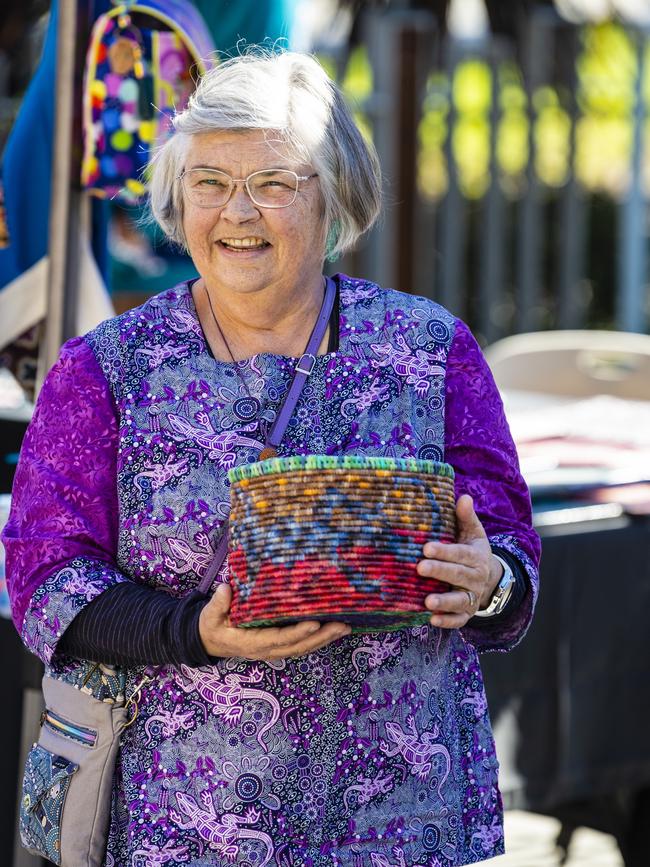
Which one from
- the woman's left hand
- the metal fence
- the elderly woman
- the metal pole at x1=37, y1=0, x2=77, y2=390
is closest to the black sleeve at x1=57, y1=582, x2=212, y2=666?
the elderly woman

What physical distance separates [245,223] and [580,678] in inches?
62.1

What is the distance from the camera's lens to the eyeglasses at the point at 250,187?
167 centimetres

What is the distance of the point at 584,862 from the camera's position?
12.5 feet

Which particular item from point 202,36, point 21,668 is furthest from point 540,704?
point 202,36

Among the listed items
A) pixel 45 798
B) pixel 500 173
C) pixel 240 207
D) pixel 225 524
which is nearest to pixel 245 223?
pixel 240 207

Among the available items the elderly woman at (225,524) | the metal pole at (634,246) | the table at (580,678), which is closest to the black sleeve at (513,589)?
the elderly woman at (225,524)

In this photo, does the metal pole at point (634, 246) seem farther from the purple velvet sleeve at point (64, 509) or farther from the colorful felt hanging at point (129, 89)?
the purple velvet sleeve at point (64, 509)

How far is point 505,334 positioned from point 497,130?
4.41 ft

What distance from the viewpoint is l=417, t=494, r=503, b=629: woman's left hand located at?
152 cm

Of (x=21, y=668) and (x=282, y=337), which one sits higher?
(x=282, y=337)

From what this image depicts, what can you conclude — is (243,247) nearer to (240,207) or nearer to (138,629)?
(240,207)

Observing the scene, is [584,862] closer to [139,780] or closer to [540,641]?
[540,641]

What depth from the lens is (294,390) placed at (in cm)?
168

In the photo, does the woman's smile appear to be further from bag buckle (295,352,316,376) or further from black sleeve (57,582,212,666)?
black sleeve (57,582,212,666)
